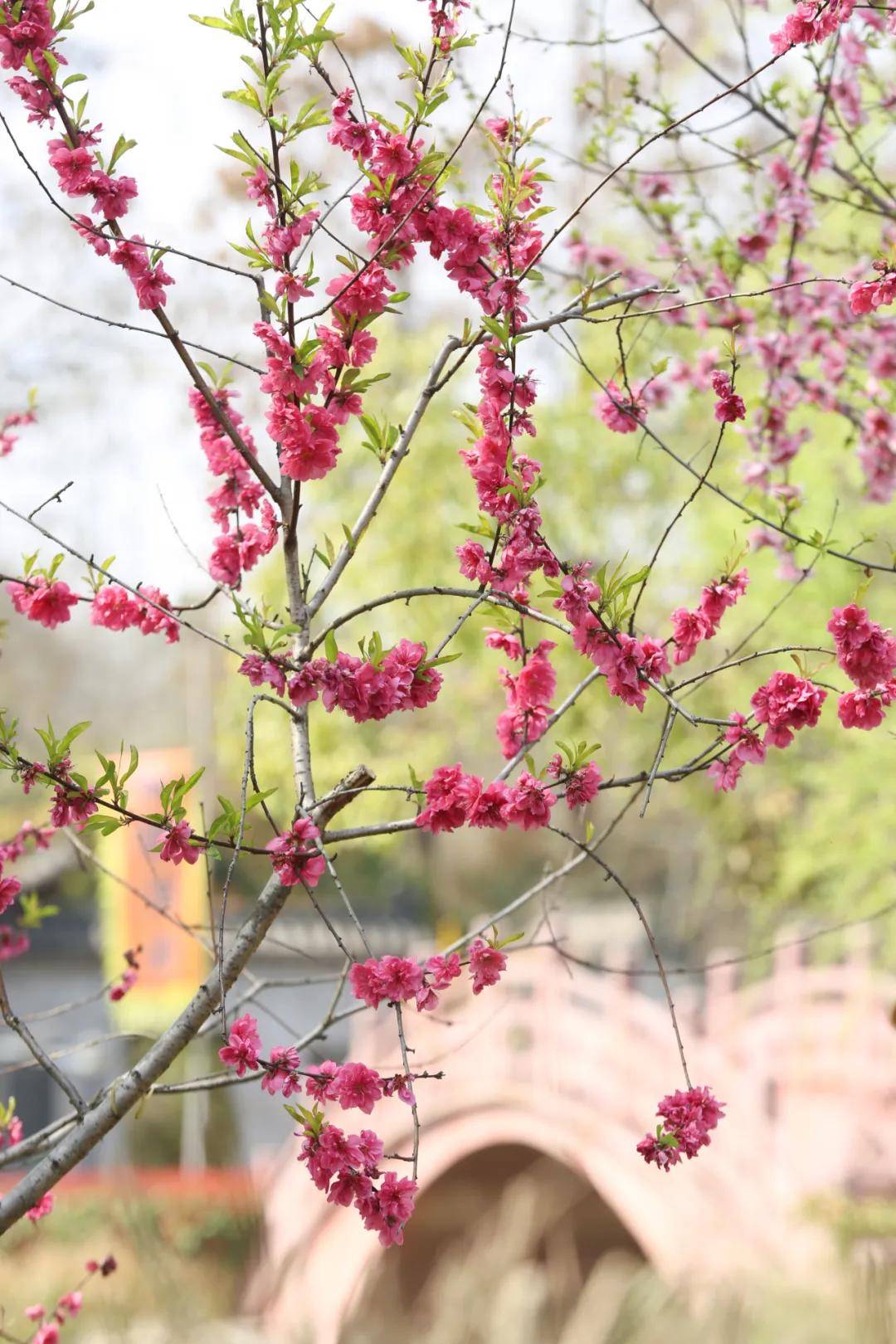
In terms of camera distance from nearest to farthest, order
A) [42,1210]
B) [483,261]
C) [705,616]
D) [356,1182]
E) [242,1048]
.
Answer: [356,1182] < [242,1048] < [483,261] < [705,616] < [42,1210]

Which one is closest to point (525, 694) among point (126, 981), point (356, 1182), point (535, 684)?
point (535, 684)

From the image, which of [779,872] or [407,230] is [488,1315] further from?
[779,872]

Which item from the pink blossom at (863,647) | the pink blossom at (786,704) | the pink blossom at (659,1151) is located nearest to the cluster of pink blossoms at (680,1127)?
the pink blossom at (659,1151)

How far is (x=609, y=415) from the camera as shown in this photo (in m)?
2.31

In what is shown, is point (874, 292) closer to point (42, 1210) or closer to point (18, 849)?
point (18, 849)

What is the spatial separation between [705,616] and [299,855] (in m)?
0.72

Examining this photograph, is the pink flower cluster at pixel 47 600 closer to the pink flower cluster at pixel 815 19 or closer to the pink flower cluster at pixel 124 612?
the pink flower cluster at pixel 124 612

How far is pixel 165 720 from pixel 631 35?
725 inches

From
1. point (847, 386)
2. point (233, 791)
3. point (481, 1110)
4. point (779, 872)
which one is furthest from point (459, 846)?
point (847, 386)

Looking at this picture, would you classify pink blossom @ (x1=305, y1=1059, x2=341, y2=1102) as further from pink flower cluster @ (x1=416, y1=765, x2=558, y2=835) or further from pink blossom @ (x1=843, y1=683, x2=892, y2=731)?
pink blossom @ (x1=843, y1=683, x2=892, y2=731)

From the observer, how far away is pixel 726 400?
6.36ft

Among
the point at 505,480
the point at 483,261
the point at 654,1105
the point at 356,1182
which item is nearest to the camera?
the point at 356,1182

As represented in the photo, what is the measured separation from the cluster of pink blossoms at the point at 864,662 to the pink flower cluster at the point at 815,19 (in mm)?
805

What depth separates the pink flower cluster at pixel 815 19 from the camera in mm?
1946
